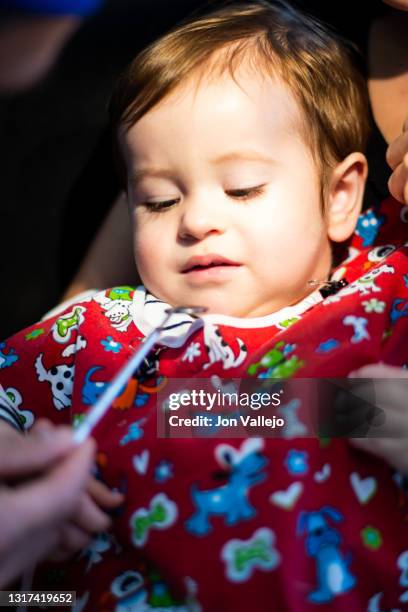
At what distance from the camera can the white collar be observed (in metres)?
0.96

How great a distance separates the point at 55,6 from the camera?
2.16 metres

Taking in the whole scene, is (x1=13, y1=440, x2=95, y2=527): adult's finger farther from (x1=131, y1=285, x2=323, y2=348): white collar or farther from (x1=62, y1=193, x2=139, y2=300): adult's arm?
(x1=62, y1=193, x2=139, y2=300): adult's arm

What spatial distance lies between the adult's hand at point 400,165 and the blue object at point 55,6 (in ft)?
4.65

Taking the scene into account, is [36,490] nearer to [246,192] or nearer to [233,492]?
[233,492]

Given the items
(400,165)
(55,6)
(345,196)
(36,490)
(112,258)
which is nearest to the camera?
(36,490)

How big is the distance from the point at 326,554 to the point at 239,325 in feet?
1.11

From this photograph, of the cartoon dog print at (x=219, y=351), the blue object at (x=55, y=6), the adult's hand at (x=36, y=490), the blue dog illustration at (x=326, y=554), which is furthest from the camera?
the blue object at (x=55, y=6)

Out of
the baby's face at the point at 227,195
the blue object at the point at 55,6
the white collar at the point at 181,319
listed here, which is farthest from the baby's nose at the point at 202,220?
the blue object at the point at 55,6

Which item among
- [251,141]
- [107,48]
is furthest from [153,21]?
[251,141]

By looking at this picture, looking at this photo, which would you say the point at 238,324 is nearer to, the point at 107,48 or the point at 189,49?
the point at 189,49

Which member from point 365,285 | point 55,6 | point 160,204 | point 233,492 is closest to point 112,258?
point 160,204

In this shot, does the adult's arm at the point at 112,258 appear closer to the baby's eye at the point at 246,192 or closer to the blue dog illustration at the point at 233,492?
the baby's eye at the point at 246,192

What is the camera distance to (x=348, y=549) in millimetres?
777

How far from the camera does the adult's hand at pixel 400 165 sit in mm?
979
